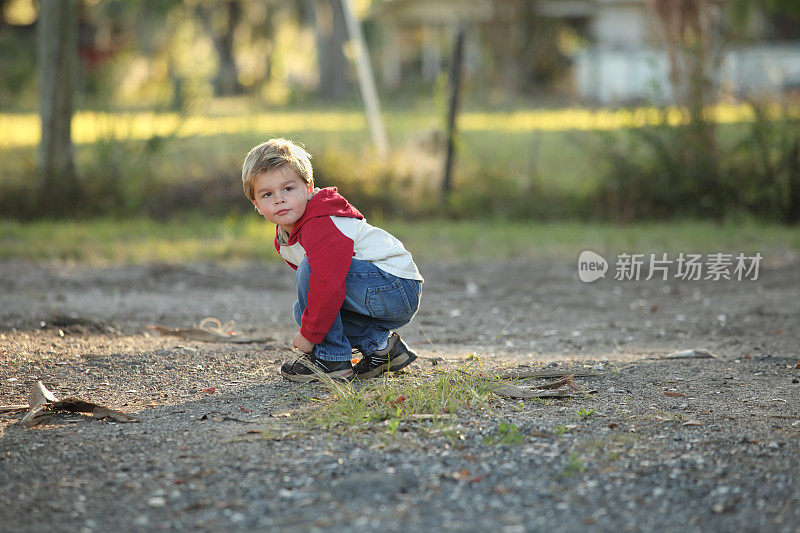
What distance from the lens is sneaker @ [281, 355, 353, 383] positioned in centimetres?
373

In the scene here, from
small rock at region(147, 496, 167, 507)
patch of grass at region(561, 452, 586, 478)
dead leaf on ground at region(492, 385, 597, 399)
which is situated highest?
dead leaf on ground at region(492, 385, 597, 399)

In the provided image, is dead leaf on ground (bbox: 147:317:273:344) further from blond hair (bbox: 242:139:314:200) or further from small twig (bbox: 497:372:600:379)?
small twig (bbox: 497:372:600:379)

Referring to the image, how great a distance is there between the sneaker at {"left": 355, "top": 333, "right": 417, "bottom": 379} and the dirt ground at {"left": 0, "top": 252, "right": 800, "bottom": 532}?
29cm

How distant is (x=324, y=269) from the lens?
11.5 feet

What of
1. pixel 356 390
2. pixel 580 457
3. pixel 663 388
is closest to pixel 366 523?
pixel 580 457

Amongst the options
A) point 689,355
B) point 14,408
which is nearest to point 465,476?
point 14,408

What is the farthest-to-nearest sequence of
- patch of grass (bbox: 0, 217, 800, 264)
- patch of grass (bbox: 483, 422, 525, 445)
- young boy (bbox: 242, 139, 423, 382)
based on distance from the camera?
patch of grass (bbox: 0, 217, 800, 264)
young boy (bbox: 242, 139, 423, 382)
patch of grass (bbox: 483, 422, 525, 445)

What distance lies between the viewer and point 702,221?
862 cm

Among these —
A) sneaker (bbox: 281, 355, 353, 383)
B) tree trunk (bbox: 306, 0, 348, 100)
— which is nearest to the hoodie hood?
sneaker (bbox: 281, 355, 353, 383)

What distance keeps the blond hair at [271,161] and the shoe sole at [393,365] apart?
0.89 metres

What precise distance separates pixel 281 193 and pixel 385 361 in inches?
35.8

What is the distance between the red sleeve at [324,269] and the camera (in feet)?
11.5

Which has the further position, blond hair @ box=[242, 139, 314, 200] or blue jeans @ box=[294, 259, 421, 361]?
blue jeans @ box=[294, 259, 421, 361]

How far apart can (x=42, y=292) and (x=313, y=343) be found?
10.7ft
